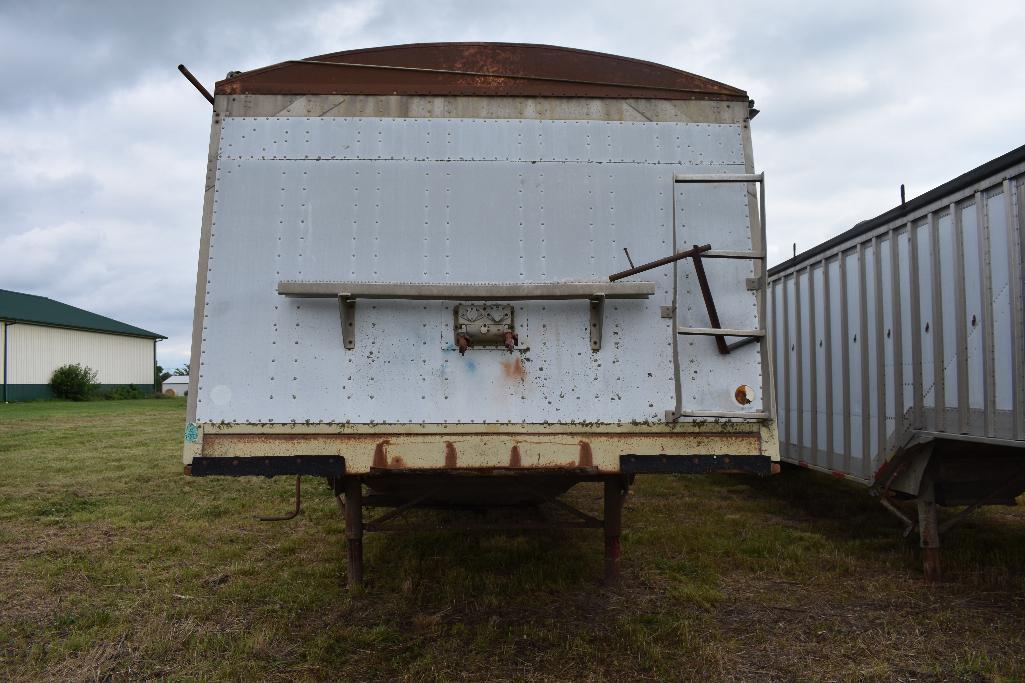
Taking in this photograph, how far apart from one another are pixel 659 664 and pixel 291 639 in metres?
2.07

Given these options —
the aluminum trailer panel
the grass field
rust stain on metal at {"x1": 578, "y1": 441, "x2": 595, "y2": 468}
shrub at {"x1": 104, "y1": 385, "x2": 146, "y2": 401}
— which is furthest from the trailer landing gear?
shrub at {"x1": 104, "y1": 385, "x2": 146, "y2": 401}

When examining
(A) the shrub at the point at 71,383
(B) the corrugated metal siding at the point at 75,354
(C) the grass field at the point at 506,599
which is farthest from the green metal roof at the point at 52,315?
(C) the grass field at the point at 506,599

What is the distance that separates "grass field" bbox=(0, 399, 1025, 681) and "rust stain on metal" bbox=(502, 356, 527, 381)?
1527mm

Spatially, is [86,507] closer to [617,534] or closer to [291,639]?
[291,639]

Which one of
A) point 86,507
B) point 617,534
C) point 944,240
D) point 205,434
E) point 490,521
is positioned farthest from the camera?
point 86,507

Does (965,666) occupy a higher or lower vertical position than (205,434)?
lower

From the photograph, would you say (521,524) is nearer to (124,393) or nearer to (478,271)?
(478,271)

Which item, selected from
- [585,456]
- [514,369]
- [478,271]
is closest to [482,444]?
[514,369]

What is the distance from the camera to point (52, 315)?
33.1 meters

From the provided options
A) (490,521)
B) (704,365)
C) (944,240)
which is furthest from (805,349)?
(704,365)

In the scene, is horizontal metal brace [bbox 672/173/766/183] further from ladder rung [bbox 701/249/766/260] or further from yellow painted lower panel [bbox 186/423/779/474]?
yellow painted lower panel [bbox 186/423/779/474]

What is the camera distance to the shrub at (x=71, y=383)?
31.0 m

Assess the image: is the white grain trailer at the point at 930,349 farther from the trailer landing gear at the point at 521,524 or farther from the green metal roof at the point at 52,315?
the green metal roof at the point at 52,315

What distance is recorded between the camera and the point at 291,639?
13.2 ft
